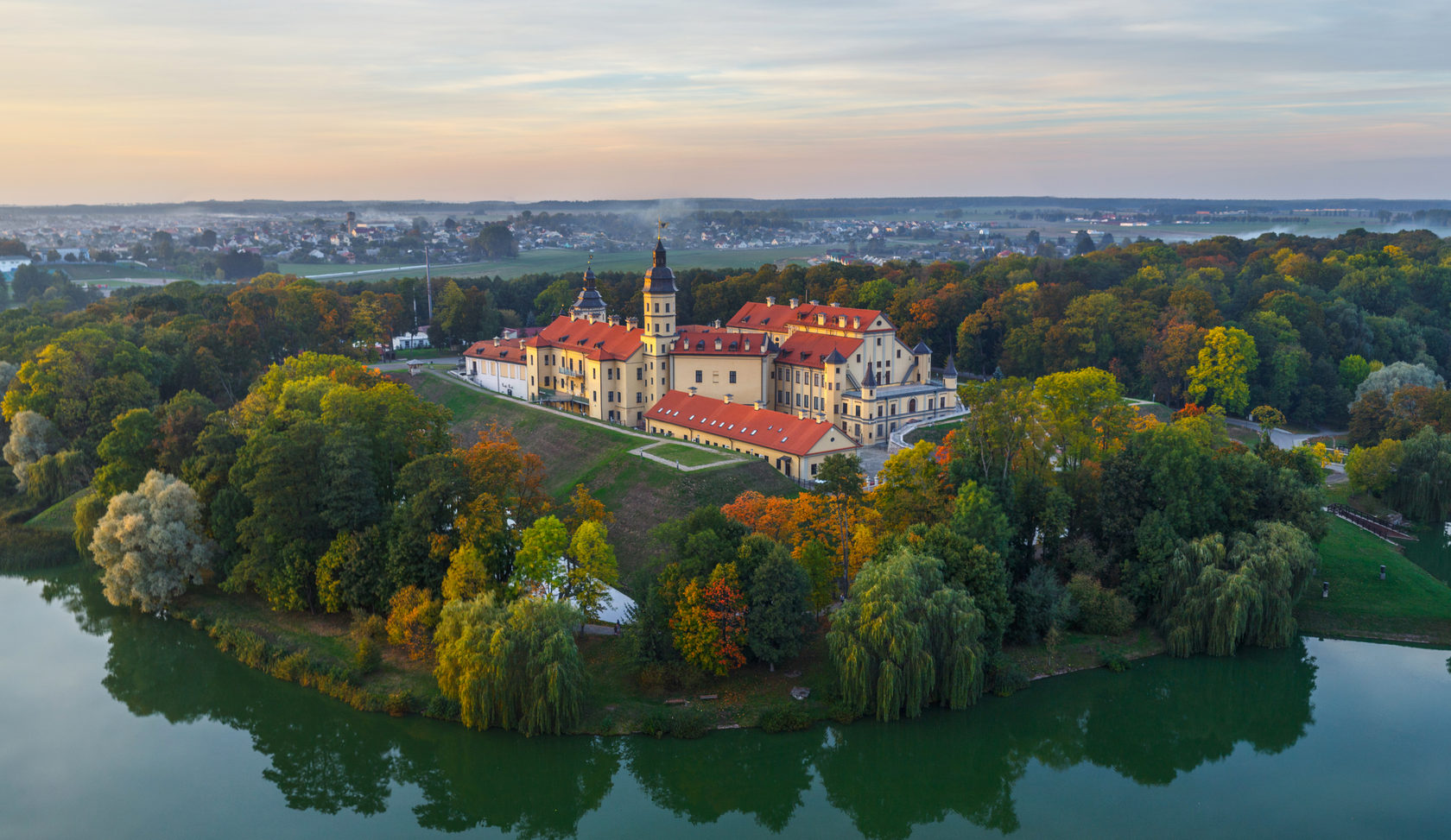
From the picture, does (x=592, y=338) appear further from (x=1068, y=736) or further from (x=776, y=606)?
(x=1068, y=736)

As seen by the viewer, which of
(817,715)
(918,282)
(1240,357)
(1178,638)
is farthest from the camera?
(918,282)

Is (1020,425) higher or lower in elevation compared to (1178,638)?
higher

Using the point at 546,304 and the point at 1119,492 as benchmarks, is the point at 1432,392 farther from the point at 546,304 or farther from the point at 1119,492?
the point at 546,304

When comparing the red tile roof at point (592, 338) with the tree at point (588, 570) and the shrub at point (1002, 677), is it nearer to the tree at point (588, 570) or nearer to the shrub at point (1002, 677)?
the tree at point (588, 570)

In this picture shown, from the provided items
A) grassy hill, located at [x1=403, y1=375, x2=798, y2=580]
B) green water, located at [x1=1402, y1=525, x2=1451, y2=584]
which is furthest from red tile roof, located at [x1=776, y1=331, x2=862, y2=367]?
green water, located at [x1=1402, y1=525, x2=1451, y2=584]

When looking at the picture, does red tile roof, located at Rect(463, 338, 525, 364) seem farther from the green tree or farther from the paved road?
the paved road

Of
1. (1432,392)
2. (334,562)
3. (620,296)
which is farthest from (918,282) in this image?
(334,562)

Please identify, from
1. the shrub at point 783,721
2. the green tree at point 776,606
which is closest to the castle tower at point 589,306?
the green tree at point 776,606
